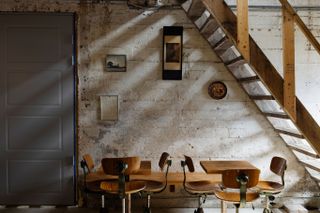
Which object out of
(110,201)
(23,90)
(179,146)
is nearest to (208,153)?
(179,146)

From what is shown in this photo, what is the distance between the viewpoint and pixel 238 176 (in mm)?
3494

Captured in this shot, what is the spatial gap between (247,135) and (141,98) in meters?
1.73

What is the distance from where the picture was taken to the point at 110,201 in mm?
5125

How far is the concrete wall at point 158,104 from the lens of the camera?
5.16 meters

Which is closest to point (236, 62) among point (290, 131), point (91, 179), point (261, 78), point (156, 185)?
point (261, 78)

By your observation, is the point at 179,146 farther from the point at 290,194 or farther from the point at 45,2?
the point at 45,2

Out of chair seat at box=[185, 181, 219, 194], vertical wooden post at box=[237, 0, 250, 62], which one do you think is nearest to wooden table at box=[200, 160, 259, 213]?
chair seat at box=[185, 181, 219, 194]

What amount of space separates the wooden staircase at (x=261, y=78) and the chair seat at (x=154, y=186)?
175cm

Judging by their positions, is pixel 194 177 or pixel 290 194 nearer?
pixel 194 177

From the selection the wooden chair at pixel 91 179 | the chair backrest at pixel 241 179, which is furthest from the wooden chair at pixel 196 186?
the wooden chair at pixel 91 179

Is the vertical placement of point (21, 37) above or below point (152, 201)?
above

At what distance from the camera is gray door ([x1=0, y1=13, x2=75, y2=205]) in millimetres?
5098

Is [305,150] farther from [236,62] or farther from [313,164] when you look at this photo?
[236,62]

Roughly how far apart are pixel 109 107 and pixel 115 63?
0.67 metres
